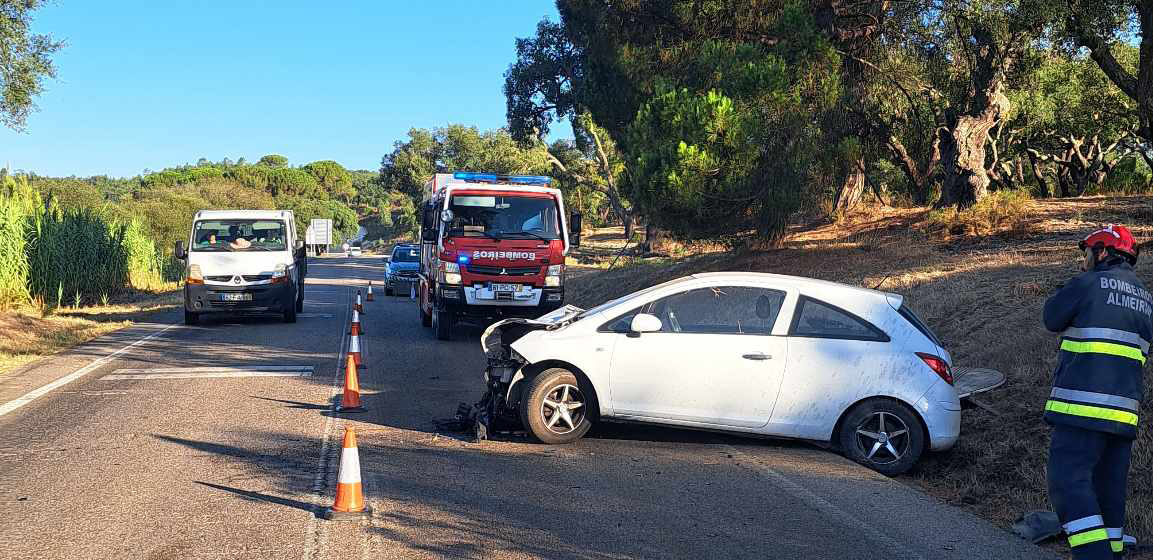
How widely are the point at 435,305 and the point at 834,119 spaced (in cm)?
847

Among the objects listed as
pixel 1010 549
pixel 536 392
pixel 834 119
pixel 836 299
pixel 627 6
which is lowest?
pixel 1010 549

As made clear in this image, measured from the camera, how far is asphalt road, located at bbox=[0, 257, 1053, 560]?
18.5 feet

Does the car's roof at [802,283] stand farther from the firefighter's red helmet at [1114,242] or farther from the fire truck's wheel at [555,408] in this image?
the firefighter's red helmet at [1114,242]

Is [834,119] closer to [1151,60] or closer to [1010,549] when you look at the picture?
[1151,60]

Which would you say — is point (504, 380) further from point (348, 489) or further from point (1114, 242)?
point (1114, 242)

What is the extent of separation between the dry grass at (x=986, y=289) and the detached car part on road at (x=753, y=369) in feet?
1.94

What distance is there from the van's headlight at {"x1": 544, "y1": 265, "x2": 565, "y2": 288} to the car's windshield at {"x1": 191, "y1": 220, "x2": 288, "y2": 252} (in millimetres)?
6412

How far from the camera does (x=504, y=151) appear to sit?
51750 millimetres

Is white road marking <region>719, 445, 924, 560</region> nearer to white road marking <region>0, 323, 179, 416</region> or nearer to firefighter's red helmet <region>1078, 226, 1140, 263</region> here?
firefighter's red helmet <region>1078, 226, 1140, 263</region>

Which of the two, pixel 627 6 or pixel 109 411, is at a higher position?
pixel 627 6

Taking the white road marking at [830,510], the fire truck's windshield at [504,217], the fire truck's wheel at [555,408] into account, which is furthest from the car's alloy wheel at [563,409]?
the fire truck's windshield at [504,217]

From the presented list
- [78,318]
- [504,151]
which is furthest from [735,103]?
[504,151]

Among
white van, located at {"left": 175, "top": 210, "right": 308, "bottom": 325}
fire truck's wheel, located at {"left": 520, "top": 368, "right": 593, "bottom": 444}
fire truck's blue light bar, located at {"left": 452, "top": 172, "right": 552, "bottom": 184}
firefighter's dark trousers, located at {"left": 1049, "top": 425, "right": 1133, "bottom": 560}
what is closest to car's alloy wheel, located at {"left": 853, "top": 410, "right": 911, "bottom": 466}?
fire truck's wheel, located at {"left": 520, "top": 368, "right": 593, "bottom": 444}

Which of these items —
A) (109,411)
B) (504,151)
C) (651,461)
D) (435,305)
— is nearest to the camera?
(651,461)
